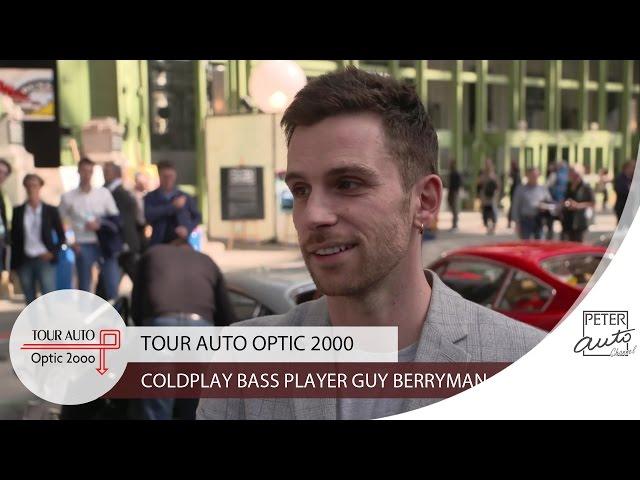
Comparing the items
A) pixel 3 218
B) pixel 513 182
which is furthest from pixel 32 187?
pixel 513 182

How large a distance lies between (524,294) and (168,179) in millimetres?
1697

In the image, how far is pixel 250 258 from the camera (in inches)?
136

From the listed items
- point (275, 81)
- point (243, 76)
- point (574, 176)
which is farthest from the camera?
point (574, 176)

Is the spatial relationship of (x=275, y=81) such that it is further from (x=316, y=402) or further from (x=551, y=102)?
(x=551, y=102)

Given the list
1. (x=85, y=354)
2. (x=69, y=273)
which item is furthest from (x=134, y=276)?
(x=85, y=354)

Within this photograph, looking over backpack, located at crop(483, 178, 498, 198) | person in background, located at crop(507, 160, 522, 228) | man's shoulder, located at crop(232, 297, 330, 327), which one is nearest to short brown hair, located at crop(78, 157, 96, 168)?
man's shoulder, located at crop(232, 297, 330, 327)

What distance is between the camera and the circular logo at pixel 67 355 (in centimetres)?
234

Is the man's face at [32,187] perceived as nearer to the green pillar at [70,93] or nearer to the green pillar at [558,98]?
the green pillar at [70,93]

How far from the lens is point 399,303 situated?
1.66m

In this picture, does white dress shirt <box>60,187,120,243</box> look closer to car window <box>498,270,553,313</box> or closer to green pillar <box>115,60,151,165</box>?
green pillar <box>115,60,151,165</box>

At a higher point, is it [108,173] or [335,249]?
[108,173]

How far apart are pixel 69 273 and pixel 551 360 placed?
69.6 inches

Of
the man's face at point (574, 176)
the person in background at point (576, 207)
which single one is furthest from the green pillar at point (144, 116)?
the man's face at point (574, 176)
